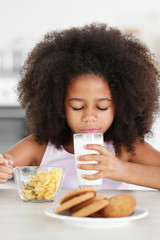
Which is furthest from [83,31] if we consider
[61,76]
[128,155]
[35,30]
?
[35,30]

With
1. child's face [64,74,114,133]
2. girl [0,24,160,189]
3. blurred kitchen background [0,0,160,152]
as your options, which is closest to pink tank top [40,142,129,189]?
girl [0,24,160,189]

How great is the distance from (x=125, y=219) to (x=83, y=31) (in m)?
0.97

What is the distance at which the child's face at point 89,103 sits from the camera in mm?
1421

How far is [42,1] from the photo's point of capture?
3830 millimetres

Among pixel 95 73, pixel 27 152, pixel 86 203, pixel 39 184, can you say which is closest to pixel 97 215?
Result: pixel 86 203

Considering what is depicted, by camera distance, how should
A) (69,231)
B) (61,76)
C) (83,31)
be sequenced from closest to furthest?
(69,231) < (61,76) < (83,31)

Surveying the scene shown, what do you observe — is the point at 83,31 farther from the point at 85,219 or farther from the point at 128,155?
the point at 85,219

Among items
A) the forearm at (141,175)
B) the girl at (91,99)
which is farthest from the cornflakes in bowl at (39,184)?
the forearm at (141,175)

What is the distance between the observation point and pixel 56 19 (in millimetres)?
3857

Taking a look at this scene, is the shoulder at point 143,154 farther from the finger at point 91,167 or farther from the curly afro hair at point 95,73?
the finger at point 91,167

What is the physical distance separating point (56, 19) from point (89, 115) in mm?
2630

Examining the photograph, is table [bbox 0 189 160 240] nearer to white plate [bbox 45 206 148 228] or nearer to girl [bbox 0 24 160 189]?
white plate [bbox 45 206 148 228]

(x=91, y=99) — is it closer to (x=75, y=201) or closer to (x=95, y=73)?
(x=95, y=73)

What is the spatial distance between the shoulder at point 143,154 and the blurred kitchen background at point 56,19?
2.17 metres
